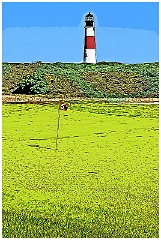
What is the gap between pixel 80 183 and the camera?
6035 mm

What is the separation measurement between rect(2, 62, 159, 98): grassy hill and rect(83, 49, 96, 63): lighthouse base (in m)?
1.06

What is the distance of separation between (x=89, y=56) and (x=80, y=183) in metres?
29.3

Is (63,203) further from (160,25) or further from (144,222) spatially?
(160,25)

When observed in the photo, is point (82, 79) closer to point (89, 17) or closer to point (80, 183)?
point (89, 17)

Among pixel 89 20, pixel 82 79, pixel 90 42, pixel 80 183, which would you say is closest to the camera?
pixel 80 183

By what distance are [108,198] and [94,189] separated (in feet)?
1.13

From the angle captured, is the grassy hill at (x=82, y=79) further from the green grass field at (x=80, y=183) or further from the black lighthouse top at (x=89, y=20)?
the green grass field at (x=80, y=183)

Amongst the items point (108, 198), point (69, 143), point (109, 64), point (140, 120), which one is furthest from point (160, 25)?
point (109, 64)

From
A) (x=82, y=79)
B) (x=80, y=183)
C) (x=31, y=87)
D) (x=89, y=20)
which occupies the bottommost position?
(x=80, y=183)

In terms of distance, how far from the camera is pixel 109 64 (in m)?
41.7

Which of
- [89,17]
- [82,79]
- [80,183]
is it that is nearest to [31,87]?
[89,17]

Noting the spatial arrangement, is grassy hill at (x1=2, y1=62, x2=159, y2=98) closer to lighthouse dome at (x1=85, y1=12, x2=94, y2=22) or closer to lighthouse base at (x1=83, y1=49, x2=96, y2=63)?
lighthouse base at (x1=83, y1=49, x2=96, y2=63)

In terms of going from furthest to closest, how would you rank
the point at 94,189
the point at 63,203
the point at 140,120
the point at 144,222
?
Result: the point at 140,120, the point at 94,189, the point at 63,203, the point at 144,222

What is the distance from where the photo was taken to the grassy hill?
102 feet
